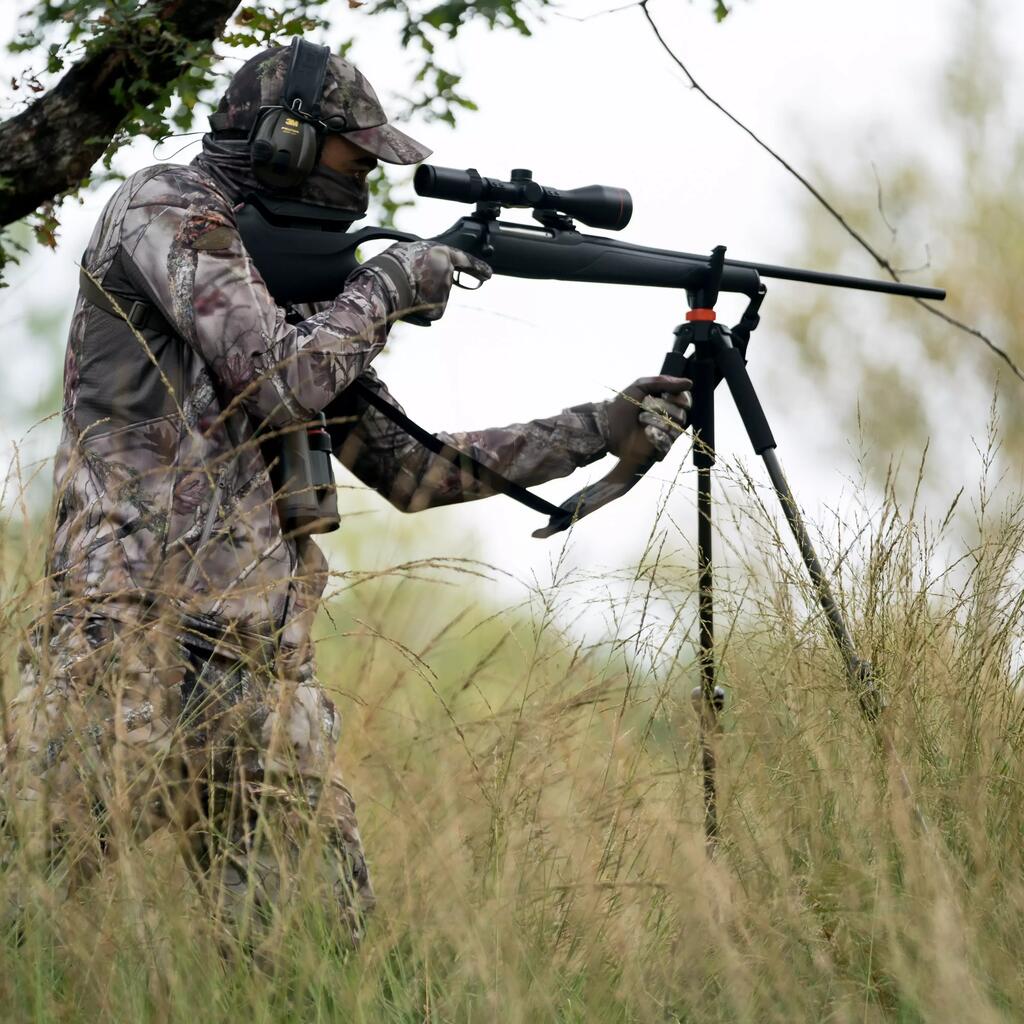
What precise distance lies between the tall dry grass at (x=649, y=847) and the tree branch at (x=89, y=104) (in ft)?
6.17

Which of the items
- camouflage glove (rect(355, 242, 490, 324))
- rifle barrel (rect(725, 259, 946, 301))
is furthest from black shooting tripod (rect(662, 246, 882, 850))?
camouflage glove (rect(355, 242, 490, 324))

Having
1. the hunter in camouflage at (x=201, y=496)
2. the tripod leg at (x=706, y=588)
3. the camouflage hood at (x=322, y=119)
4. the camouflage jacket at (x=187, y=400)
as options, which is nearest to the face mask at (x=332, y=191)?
the camouflage hood at (x=322, y=119)

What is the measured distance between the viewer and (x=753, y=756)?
9.66 ft

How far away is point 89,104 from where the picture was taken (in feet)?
13.7

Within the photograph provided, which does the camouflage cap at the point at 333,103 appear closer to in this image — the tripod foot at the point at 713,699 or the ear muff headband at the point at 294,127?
the ear muff headband at the point at 294,127

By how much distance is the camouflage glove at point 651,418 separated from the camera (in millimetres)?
3393

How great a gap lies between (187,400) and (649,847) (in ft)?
4.01

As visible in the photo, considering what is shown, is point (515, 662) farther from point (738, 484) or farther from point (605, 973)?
point (605, 973)

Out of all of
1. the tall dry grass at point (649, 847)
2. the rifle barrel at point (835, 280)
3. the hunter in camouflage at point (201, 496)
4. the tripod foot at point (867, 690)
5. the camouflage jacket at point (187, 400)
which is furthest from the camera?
the rifle barrel at point (835, 280)

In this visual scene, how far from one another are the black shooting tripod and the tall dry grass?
0.14ft

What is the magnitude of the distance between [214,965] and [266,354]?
3.77ft

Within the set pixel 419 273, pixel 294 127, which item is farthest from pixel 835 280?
pixel 294 127

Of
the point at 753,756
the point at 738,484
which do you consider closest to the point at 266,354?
the point at 738,484

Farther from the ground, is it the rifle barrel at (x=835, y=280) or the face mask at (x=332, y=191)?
the rifle barrel at (x=835, y=280)
